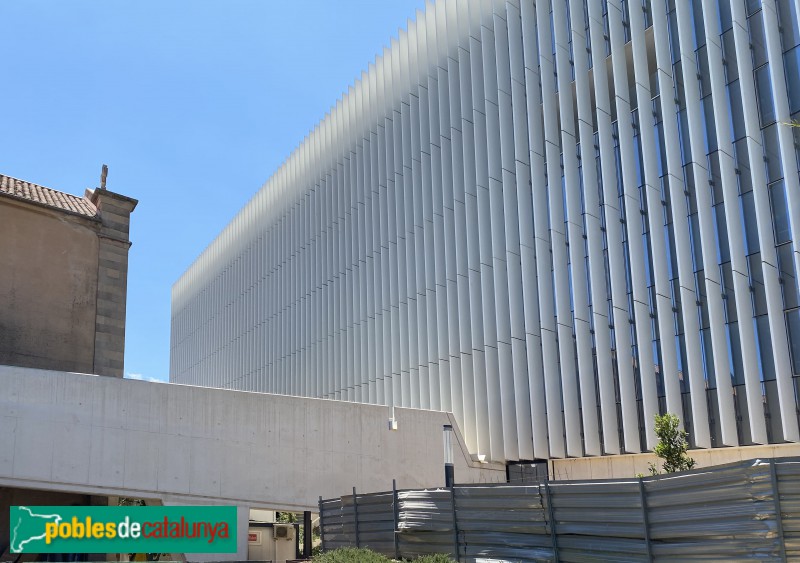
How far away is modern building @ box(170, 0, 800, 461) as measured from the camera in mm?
22766

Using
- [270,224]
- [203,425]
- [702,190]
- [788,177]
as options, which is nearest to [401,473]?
[203,425]

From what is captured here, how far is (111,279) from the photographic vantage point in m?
29.9

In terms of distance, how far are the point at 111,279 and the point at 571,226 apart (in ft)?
53.4

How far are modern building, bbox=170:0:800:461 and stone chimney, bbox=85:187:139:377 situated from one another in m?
11.7

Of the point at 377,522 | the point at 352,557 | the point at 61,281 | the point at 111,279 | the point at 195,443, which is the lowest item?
the point at 352,557

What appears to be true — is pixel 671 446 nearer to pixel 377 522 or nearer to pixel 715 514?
pixel 377 522

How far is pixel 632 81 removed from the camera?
2792 cm

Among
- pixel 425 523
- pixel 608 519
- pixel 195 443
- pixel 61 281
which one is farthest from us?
pixel 61 281

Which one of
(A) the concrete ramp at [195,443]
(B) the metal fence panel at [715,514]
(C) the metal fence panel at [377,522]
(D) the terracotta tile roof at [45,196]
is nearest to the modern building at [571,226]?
(A) the concrete ramp at [195,443]

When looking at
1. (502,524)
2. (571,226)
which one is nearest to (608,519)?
(502,524)

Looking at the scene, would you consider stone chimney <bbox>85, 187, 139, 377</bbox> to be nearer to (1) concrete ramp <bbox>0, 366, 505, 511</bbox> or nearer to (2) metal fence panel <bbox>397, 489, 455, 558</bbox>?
(1) concrete ramp <bbox>0, 366, 505, 511</bbox>

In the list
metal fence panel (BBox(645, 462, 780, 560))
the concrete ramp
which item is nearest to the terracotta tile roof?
the concrete ramp

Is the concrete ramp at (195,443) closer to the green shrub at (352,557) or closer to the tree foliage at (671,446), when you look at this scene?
the tree foliage at (671,446)

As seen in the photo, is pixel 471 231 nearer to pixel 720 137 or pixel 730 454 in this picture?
pixel 720 137
